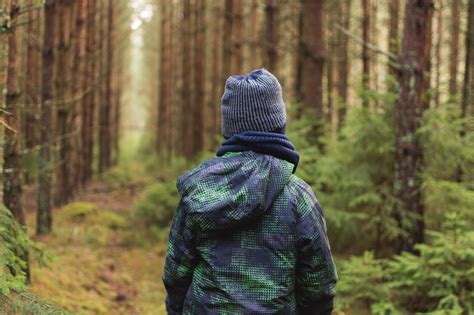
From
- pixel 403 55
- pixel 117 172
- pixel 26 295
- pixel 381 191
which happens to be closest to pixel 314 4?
pixel 403 55

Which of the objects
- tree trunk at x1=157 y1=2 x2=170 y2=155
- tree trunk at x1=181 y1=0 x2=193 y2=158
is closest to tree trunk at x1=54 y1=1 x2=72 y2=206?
tree trunk at x1=181 y1=0 x2=193 y2=158

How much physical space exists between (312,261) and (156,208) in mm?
9261

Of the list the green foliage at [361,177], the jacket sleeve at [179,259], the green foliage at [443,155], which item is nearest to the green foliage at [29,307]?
the jacket sleeve at [179,259]

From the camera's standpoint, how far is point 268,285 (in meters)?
2.28

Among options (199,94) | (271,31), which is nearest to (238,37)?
(271,31)

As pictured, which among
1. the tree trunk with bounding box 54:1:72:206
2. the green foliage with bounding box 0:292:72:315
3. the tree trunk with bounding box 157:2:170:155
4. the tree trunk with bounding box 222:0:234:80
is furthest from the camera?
the tree trunk with bounding box 157:2:170:155

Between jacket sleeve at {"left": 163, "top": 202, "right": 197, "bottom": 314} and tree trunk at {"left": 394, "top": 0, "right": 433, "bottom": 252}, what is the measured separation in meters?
4.40

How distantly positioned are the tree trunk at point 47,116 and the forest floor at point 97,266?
408mm

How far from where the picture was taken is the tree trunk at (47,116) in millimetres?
9375

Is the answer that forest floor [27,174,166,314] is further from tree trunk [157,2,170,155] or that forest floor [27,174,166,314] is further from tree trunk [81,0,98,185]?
tree trunk [157,2,170,155]

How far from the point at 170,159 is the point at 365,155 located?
1645 centimetres

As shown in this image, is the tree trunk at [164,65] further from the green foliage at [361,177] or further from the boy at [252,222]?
the boy at [252,222]

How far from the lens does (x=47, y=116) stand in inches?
373

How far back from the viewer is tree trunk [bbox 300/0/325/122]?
405 inches
